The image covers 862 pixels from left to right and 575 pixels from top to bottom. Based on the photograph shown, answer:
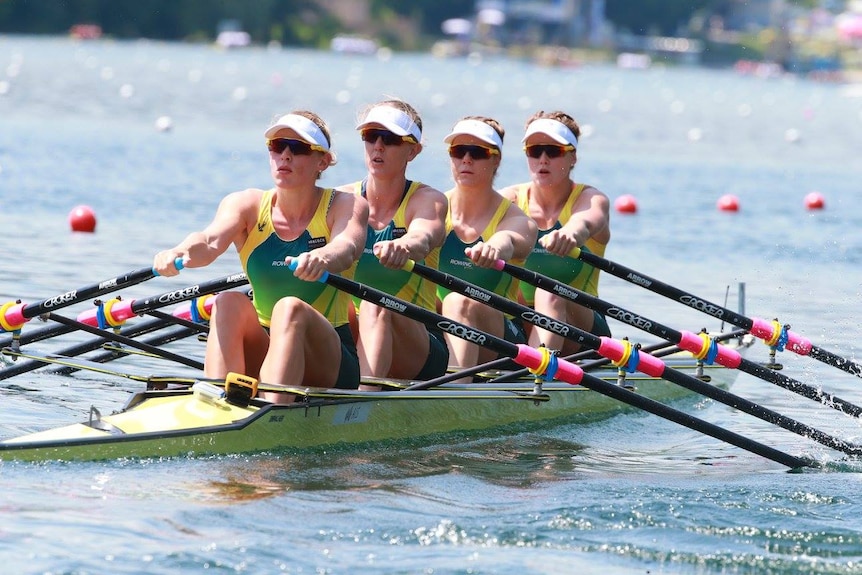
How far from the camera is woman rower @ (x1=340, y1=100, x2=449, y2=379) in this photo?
25.4 ft

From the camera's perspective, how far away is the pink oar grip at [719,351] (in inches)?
310

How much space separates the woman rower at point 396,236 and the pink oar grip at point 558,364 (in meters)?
0.79

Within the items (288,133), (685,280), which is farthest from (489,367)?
(685,280)

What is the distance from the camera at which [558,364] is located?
7230mm

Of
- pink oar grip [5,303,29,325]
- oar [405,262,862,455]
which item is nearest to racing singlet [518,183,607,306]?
oar [405,262,862,455]

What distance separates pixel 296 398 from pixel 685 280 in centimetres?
826

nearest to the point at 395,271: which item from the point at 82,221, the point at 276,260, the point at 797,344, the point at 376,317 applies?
the point at 376,317

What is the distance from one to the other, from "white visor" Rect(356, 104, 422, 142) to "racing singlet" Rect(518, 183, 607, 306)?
1540mm

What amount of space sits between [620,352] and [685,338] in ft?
2.16

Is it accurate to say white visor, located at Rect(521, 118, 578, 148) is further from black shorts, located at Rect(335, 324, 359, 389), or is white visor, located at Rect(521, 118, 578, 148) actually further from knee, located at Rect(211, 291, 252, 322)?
knee, located at Rect(211, 291, 252, 322)

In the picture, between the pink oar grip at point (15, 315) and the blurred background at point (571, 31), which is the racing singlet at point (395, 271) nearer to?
the pink oar grip at point (15, 315)

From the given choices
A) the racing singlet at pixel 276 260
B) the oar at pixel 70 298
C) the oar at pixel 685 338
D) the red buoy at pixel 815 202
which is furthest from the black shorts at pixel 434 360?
the red buoy at pixel 815 202

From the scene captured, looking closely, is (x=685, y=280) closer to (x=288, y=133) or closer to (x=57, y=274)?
(x=57, y=274)

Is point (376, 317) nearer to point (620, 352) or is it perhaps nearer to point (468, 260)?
point (468, 260)
